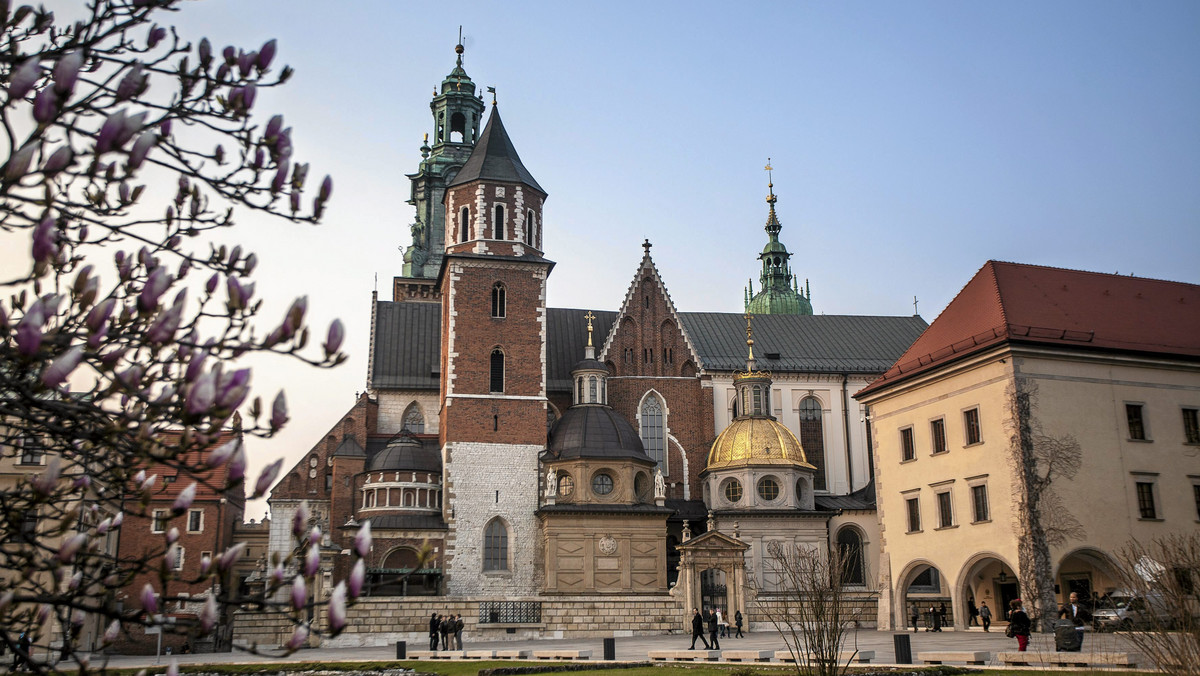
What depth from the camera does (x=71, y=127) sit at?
6316mm

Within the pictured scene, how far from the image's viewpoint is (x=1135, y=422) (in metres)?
34.2

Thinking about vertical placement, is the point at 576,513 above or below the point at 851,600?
A: above

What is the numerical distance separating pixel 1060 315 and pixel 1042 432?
15.7 feet

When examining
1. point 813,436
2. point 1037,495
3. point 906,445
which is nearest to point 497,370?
point 813,436

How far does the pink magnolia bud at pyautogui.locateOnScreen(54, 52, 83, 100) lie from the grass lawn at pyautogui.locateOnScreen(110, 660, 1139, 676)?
15556mm

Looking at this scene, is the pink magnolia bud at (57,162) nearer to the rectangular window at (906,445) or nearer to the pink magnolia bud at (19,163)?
the pink magnolia bud at (19,163)

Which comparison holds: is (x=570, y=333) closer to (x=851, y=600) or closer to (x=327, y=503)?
Result: (x=327, y=503)

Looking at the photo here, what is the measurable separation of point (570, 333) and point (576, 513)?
1411cm

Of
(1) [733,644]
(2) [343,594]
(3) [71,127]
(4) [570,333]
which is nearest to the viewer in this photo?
(2) [343,594]

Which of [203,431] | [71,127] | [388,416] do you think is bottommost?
[203,431]

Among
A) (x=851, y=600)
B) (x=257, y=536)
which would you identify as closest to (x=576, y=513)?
(x=851, y=600)

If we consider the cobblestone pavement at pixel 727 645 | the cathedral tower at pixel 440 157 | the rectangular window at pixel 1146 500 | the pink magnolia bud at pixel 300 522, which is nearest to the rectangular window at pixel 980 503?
the cobblestone pavement at pixel 727 645

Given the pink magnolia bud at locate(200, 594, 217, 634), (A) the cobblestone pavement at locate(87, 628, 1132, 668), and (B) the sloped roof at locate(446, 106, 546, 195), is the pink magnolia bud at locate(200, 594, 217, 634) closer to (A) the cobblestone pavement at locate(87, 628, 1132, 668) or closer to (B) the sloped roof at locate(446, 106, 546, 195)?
(A) the cobblestone pavement at locate(87, 628, 1132, 668)

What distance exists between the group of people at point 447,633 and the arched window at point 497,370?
13.5m
